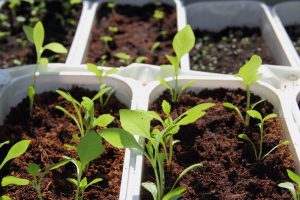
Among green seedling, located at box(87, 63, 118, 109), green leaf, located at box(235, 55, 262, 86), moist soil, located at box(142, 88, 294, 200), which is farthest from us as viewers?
green seedling, located at box(87, 63, 118, 109)

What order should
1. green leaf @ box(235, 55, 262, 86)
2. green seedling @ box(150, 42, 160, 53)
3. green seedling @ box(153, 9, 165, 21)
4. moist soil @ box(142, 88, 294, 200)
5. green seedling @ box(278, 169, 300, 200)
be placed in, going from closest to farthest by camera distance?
green seedling @ box(278, 169, 300, 200)
moist soil @ box(142, 88, 294, 200)
green leaf @ box(235, 55, 262, 86)
green seedling @ box(150, 42, 160, 53)
green seedling @ box(153, 9, 165, 21)

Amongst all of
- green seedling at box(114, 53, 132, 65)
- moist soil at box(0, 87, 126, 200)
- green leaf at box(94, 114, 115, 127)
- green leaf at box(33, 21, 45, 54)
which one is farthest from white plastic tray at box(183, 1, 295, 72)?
green leaf at box(94, 114, 115, 127)

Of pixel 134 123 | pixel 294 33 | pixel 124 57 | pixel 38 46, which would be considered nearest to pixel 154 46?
pixel 124 57

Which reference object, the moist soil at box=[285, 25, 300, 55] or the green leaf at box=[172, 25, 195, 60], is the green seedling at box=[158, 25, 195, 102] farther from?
the moist soil at box=[285, 25, 300, 55]

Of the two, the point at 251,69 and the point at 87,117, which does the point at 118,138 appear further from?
the point at 251,69

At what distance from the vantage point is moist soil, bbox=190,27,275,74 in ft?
6.16

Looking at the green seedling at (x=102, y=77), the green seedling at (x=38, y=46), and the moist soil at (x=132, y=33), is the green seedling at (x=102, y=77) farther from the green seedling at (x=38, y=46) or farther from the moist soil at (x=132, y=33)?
the moist soil at (x=132, y=33)

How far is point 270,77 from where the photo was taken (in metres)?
1.52

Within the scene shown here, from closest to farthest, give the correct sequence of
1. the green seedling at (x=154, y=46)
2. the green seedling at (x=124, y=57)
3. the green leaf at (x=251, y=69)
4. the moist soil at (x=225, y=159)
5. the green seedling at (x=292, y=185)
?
the green seedling at (x=292, y=185) < the moist soil at (x=225, y=159) < the green leaf at (x=251, y=69) < the green seedling at (x=124, y=57) < the green seedling at (x=154, y=46)

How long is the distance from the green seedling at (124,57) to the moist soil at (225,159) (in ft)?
1.17

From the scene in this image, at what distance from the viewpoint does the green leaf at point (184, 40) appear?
1263 millimetres

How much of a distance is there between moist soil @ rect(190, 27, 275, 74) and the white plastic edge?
39 cm

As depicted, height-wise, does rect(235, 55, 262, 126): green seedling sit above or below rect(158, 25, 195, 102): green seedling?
below

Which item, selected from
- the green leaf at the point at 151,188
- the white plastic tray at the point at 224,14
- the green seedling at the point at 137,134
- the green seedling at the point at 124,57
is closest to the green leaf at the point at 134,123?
the green seedling at the point at 137,134
